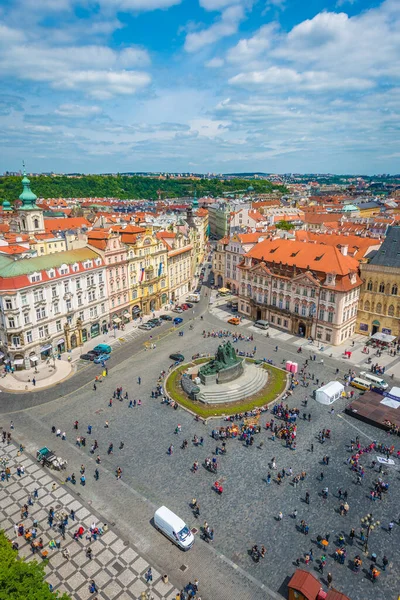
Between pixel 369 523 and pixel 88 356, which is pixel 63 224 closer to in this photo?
pixel 88 356

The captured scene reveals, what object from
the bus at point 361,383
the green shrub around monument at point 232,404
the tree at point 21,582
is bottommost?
the green shrub around monument at point 232,404

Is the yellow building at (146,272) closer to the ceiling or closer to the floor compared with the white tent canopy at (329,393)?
closer to the ceiling

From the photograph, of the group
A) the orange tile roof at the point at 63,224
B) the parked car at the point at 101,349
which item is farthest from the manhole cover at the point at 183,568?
the orange tile roof at the point at 63,224

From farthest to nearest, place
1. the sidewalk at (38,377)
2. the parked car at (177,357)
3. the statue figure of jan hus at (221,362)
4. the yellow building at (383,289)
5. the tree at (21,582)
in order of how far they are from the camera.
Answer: the yellow building at (383,289) < the parked car at (177,357) < the sidewalk at (38,377) < the statue figure of jan hus at (221,362) < the tree at (21,582)

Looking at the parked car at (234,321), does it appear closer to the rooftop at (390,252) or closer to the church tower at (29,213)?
the rooftop at (390,252)

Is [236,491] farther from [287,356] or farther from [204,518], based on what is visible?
[287,356]

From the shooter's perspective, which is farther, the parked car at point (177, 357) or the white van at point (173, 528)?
the parked car at point (177, 357)

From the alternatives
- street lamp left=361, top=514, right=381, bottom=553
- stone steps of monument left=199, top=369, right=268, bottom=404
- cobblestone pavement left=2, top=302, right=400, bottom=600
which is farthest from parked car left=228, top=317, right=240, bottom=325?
street lamp left=361, top=514, right=381, bottom=553
